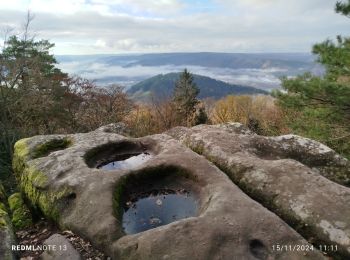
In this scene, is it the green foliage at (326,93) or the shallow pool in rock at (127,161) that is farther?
the green foliage at (326,93)

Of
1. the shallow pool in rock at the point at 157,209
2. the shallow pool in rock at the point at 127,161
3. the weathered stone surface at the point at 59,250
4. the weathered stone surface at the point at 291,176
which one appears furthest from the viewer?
the shallow pool in rock at the point at 127,161

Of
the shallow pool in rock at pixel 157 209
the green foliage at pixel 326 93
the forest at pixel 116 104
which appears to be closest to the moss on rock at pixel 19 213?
the shallow pool in rock at pixel 157 209

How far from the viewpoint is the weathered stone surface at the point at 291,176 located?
5500 mm

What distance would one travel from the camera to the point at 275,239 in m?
4.94

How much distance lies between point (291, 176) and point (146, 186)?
284 centimetres

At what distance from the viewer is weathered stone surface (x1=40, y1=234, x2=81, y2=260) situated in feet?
16.3

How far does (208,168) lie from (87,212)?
2478 millimetres

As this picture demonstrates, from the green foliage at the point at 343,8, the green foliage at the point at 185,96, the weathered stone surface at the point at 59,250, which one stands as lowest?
the green foliage at the point at 185,96

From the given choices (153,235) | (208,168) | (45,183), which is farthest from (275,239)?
(45,183)

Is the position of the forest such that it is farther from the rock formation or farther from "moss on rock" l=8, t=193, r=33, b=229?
"moss on rock" l=8, t=193, r=33, b=229

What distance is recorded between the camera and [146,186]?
274 inches

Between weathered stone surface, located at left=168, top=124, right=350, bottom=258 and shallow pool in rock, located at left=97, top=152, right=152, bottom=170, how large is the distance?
4.29 feet

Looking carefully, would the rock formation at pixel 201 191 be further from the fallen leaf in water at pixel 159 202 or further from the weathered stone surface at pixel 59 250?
the weathered stone surface at pixel 59 250

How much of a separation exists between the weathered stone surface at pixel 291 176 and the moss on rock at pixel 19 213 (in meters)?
4.07
